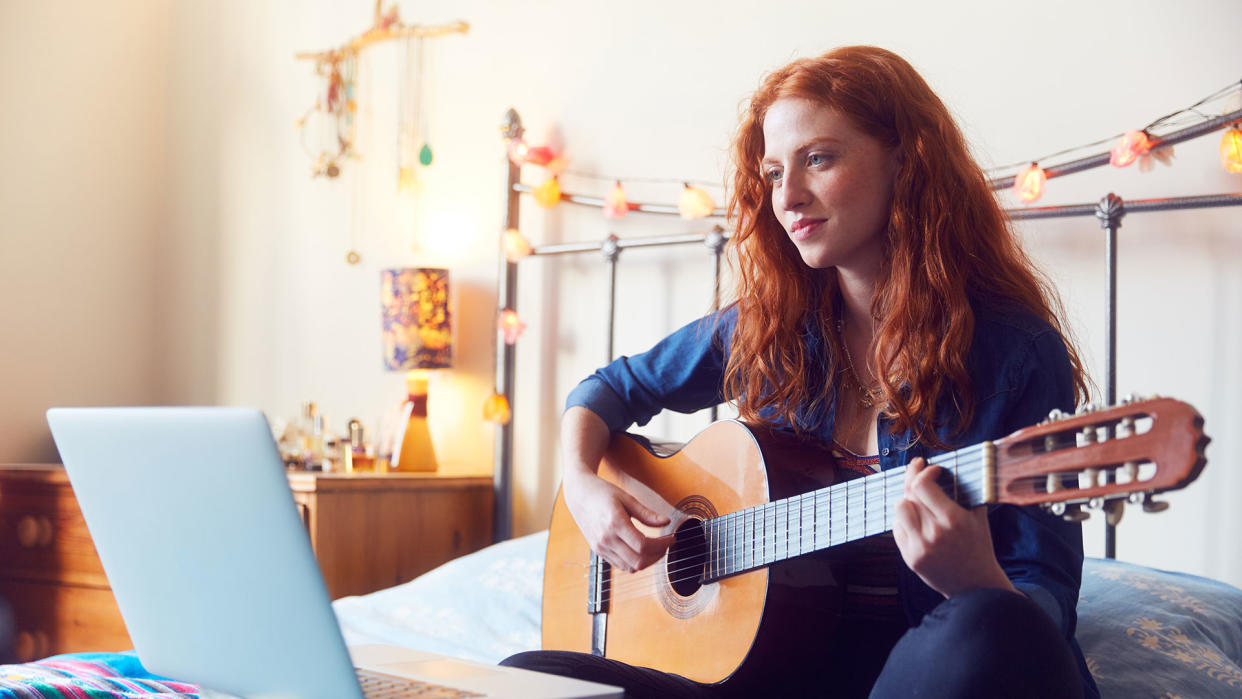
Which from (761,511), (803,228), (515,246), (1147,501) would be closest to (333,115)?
(515,246)

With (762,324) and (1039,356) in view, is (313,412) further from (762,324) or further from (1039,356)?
(1039,356)

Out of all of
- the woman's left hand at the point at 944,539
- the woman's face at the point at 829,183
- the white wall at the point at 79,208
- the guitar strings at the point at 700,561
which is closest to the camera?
the woman's left hand at the point at 944,539

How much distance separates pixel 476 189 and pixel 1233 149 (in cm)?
158

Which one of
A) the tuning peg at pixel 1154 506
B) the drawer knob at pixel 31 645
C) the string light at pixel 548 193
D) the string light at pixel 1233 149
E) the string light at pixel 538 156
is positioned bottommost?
the drawer knob at pixel 31 645

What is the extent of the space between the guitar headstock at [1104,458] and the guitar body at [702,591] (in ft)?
1.05

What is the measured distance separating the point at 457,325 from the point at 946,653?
73.8 inches

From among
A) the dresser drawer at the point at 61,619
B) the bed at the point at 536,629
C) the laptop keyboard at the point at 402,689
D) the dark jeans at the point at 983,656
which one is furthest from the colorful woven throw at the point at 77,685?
the dresser drawer at the point at 61,619

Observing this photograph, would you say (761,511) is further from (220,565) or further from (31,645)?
(31,645)

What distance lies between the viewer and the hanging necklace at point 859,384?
3.87 feet

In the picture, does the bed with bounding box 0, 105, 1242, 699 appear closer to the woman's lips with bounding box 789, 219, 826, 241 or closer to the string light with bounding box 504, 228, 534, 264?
the string light with bounding box 504, 228, 534, 264

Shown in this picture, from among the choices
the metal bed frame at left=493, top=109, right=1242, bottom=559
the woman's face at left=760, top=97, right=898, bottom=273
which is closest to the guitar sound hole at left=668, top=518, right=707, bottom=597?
the woman's face at left=760, top=97, right=898, bottom=273

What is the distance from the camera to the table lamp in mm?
2375

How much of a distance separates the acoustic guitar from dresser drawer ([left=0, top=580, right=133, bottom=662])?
4.07 feet

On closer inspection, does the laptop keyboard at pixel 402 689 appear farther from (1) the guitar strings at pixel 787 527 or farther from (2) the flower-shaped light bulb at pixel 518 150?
(2) the flower-shaped light bulb at pixel 518 150
